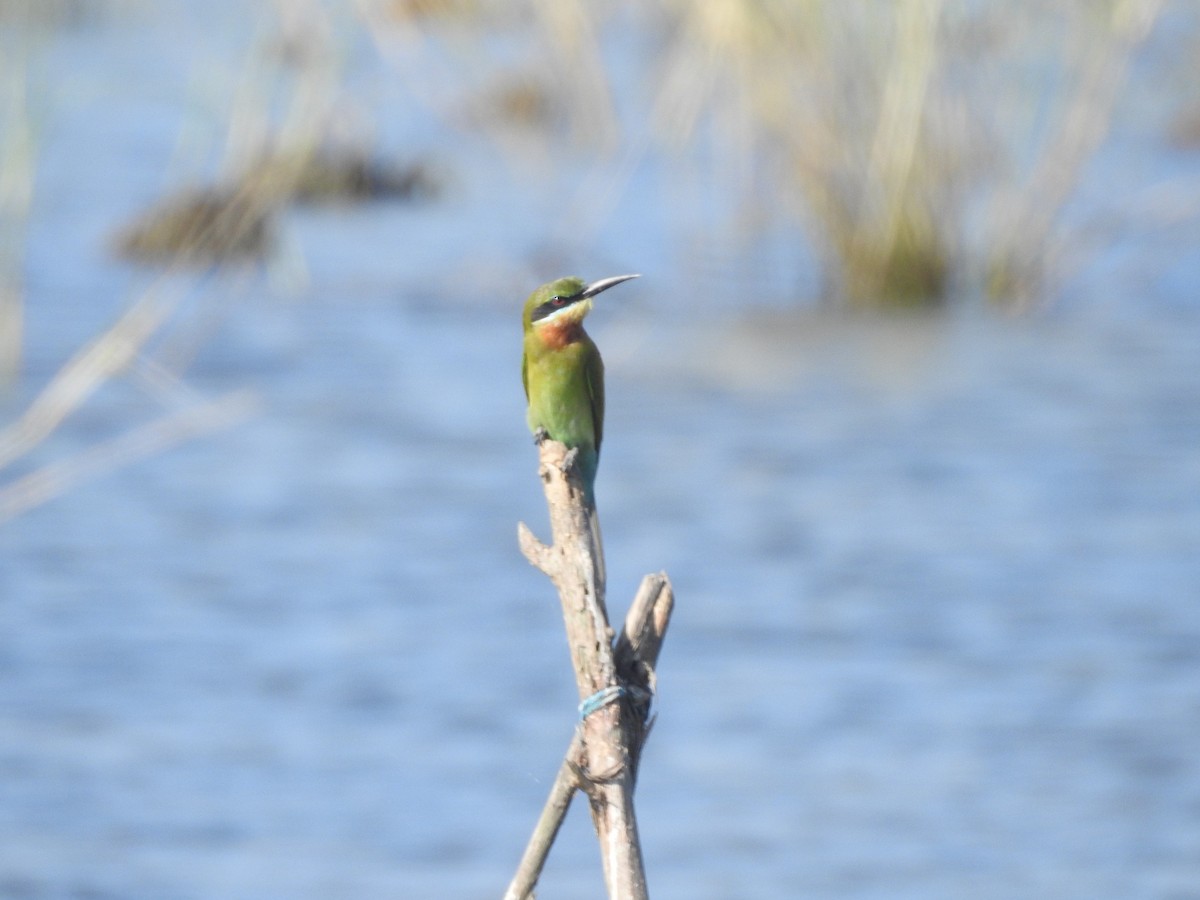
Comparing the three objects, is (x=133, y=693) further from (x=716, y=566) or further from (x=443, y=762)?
(x=716, y=566)

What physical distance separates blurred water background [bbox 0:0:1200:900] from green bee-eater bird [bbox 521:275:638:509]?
77 centimetres

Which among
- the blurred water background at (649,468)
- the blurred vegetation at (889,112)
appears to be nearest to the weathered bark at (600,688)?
the blurred water background at (649,468)

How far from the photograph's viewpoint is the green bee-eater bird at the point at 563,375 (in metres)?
3.22

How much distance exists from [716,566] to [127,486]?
2920 mm

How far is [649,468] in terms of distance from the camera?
32.5 feet

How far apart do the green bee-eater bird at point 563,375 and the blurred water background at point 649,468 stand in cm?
77

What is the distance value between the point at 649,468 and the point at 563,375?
21.6 ft

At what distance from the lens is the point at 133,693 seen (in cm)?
702

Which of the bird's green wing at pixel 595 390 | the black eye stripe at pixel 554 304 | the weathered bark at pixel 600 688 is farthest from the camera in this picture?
the bird's green wing at pixel 595 390

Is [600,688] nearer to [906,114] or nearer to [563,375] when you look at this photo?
[563,375]

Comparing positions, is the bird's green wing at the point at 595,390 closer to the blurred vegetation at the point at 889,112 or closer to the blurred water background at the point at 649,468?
the blurred water background at the point at 649,468

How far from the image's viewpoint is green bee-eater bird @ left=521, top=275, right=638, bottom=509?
3.22 meters

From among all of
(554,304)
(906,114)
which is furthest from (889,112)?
(554,304)

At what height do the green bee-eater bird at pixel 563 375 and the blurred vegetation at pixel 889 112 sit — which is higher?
the blurred vegetation at pixel 889 112
